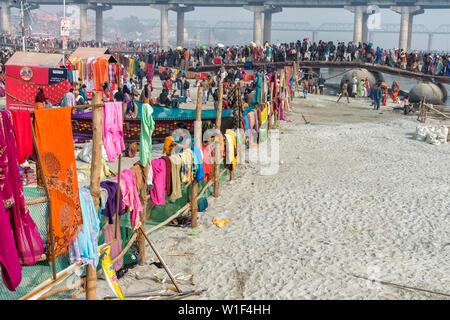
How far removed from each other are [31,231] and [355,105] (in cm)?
2689

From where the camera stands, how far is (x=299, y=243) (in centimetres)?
933

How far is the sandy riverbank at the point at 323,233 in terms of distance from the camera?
7.73m

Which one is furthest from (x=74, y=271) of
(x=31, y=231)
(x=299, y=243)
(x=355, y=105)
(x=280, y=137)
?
(x=355, y=105)

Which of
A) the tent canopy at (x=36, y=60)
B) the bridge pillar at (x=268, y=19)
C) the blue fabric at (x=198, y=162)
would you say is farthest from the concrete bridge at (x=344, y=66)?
the bridge pillar at (x=268, y=19)

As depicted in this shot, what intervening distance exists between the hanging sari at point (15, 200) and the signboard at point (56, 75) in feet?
52.5

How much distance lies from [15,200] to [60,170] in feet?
2.04

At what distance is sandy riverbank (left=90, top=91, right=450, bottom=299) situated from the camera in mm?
7734

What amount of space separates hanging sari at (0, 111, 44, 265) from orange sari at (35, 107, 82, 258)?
26cm

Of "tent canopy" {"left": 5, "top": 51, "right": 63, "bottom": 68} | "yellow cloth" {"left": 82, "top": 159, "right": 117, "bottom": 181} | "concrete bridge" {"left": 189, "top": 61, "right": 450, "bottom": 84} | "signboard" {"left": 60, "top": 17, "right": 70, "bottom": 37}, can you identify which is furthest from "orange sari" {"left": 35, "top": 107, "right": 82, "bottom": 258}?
"concrete bridge" {"left": 189, "top": 61, "right": 450, "bottom": 84}

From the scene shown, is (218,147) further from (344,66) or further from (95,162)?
(344,66)

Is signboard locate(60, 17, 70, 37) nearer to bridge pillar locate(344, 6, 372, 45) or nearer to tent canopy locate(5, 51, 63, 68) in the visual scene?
tent canopy locate(5, 51, 63, 68)

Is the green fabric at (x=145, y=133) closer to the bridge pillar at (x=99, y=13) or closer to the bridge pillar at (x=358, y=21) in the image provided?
the bridge pillar at (x=358, y=21)

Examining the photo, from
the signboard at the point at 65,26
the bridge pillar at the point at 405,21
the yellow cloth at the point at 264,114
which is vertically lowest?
the yellow cloth at the point at 264,114
